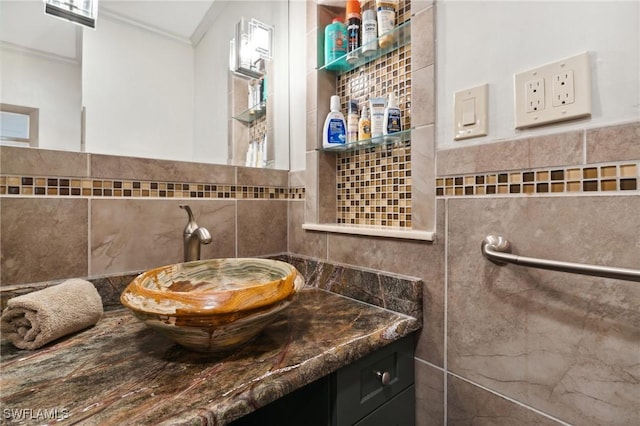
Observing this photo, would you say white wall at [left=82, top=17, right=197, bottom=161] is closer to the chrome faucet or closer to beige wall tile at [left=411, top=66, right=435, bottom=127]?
the chrome faucet

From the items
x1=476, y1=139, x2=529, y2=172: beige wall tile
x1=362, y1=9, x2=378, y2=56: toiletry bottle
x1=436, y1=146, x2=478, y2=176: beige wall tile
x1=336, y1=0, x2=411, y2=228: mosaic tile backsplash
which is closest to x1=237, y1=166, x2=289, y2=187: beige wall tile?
x1=336, y1=0, x2=411, y2=228: mosaic tile backsplash

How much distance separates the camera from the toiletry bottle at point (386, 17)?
3.21 ft

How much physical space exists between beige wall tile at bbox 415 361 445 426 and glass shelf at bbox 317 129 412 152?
2.20 feet

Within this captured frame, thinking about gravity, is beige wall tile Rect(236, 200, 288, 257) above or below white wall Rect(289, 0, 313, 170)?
below

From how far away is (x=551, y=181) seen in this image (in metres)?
0.61

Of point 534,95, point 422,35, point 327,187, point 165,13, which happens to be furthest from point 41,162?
point 534,95

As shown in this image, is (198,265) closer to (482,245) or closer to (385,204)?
(385,204)

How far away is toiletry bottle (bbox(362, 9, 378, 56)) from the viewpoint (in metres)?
1.02

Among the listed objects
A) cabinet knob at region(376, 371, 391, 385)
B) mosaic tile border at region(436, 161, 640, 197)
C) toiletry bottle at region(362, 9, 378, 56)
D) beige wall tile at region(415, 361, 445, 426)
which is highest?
toiletry bottle at region(362, 9, 378, 56)

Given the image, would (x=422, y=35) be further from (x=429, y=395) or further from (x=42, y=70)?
(x=42, y=70)

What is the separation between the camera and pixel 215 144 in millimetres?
1224

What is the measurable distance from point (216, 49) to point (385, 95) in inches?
29.9

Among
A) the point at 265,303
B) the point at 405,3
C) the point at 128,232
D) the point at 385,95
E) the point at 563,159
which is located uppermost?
the point at 405,3

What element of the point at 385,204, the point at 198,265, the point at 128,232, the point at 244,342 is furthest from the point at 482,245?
the point at 128,232
